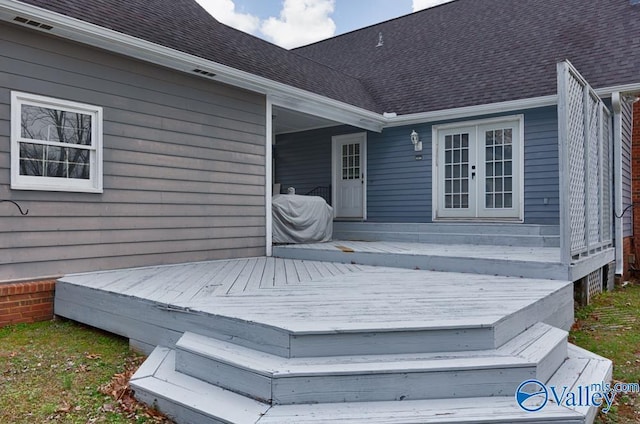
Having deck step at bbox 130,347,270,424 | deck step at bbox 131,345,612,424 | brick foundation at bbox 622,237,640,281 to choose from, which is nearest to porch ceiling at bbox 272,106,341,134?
brick foundation at bbox 622,237,640,281

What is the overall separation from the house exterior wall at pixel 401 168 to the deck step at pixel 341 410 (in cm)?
516

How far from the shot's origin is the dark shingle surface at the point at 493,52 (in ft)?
23.3

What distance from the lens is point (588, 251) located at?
16.1ft

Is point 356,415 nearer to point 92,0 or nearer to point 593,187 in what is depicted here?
point 593,187

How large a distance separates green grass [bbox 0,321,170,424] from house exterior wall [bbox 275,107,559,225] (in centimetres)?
588

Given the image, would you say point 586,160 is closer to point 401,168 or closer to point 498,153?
point 498,153

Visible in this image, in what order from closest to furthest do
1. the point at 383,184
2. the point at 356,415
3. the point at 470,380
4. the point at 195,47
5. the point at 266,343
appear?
the point at 356,415
the point at 470,380
the point at 266,343
the point at 195,47
the point at 383,184

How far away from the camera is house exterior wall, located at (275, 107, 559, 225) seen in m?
7.09

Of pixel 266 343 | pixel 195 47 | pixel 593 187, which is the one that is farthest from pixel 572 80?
pixel 195 47

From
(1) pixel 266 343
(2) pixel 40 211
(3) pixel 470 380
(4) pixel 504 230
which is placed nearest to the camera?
(3) pixel 470 380

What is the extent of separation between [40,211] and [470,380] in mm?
3961

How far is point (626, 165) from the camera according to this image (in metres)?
7.40

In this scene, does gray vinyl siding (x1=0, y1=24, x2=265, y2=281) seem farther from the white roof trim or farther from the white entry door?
the white entry door

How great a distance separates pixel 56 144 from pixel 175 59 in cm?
157
